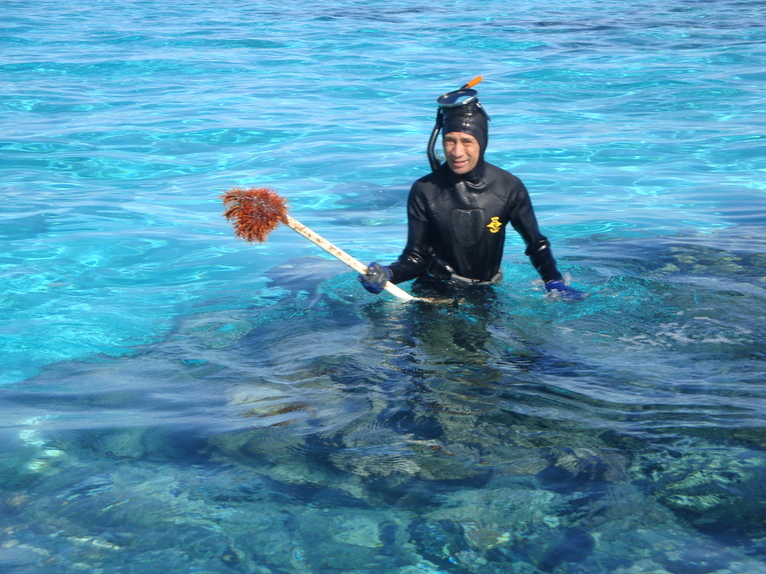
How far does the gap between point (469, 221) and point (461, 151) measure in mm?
414

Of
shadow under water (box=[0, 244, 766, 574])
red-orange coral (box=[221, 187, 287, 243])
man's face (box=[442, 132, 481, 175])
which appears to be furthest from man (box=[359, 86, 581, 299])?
red-orange coral (box=[221, 187, 287, 243])

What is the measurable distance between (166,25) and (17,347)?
14981 mm

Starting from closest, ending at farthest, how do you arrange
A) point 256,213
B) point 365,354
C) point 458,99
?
point 256,213
point 365,354
point 458,99

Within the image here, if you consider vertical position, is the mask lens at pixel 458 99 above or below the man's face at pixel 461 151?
above

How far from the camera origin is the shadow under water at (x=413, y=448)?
259cm

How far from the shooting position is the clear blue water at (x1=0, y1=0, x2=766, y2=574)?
268 centimetres

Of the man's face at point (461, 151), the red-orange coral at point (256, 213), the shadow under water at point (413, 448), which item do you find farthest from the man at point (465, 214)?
the red-orange coral at point (256, 213)

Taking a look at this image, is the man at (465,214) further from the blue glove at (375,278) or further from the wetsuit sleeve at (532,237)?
the blue glove at (375,278)

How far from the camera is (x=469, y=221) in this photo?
186 inches

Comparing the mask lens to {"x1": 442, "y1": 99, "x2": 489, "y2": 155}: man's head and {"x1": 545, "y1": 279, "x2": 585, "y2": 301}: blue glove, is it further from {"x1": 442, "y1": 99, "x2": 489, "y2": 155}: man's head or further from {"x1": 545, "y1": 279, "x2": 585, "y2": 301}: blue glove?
{"x1": 545, "y1": 279, "x2": 585, "y2": 301}: blue glove

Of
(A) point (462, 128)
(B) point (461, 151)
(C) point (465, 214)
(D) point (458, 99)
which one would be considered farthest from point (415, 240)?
(D) point (458, 99)

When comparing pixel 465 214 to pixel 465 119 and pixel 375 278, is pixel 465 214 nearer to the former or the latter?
pixel 465 119

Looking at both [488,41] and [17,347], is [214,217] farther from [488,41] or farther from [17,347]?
[488,41]

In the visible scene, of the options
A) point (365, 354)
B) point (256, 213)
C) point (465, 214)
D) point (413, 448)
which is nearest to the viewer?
point (413, 448)
